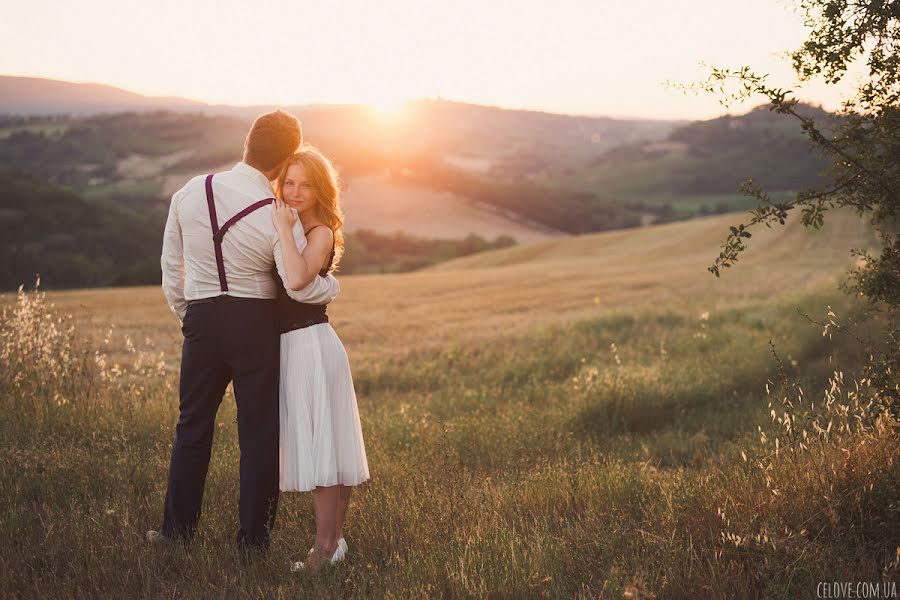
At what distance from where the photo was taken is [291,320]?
4070mm

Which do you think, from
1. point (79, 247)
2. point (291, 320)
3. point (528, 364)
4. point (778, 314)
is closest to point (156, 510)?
point (291, 320)

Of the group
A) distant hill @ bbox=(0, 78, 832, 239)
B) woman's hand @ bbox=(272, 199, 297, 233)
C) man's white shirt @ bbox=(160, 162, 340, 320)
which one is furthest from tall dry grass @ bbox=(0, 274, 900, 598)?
distant hill @ bbox=(0, 78, 832, 239)

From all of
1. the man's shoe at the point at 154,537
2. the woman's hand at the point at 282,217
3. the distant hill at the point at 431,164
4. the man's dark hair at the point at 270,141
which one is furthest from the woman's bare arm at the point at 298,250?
the distant hill at the point at 431,164

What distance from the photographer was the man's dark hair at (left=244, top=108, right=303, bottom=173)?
404 centimetres

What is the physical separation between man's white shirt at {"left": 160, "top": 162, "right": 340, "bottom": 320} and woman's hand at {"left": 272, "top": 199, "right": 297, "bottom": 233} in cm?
5

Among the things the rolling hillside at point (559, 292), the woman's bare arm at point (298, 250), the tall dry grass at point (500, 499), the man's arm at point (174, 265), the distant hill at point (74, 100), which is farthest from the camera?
the distant hill at point (74, 100)

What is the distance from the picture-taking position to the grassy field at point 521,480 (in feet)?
10.9

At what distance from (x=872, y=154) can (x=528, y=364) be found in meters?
7.55

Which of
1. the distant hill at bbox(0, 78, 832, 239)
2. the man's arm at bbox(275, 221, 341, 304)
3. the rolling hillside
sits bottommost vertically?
the rolling hillside

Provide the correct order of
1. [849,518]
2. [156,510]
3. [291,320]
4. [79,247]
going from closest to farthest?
[849,518] < [291,320] < [156,510] < [79,247]

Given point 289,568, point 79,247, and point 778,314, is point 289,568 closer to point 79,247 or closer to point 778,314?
point 778,314

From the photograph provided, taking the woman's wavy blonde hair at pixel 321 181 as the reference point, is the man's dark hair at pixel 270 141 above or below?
above

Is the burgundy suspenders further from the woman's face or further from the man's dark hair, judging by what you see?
the man's dark hair

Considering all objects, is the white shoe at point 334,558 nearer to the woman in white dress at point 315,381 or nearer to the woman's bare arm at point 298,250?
the woman in white dress at point 315,381
